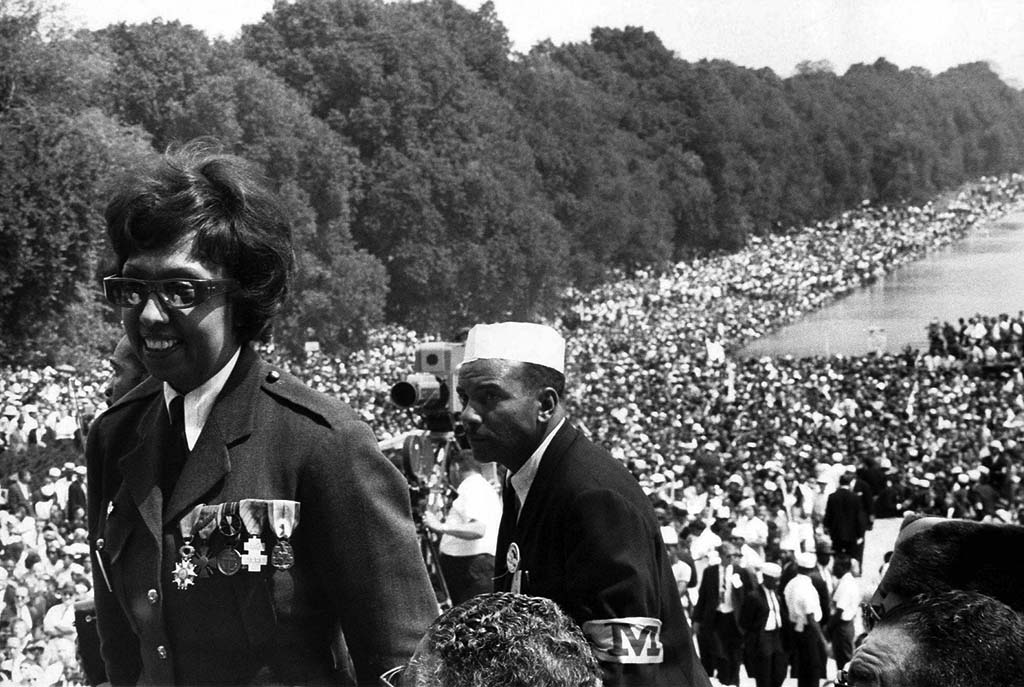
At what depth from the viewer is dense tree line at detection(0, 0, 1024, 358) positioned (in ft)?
88.3

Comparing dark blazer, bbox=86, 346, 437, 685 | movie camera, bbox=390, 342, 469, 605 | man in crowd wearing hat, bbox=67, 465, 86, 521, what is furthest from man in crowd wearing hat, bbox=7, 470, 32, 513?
dark blazer, bbox=86, 346, 437, 685

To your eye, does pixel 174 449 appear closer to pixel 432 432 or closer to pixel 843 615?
pixel 432 432

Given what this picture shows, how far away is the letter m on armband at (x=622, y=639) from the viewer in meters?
3.42

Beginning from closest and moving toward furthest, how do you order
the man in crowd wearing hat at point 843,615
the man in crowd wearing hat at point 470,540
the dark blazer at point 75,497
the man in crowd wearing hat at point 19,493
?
1. the man in crowd wearing hat at point 470,540
2. the man in crowd wearing hat at point 843,615
3. the dark blazer at point 75,497
4. the man in crowd wearing hat at point 19,493

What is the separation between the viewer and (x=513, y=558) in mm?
3713

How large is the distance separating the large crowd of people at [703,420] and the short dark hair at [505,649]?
15.1 feet

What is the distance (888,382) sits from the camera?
123 ft

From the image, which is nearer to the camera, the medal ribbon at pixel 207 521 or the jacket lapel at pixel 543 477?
the medal ribbon at pixel 207 521

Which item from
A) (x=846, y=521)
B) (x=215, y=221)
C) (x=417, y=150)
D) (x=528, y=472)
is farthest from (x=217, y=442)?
(x=417, y=150)

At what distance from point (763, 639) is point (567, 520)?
8271 mm

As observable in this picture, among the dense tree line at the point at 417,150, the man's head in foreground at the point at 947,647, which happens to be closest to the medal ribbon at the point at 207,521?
the man's head in foreground at the point at 947,647

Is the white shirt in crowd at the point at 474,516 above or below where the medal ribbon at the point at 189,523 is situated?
below

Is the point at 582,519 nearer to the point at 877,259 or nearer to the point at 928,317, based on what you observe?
the point at 928,317

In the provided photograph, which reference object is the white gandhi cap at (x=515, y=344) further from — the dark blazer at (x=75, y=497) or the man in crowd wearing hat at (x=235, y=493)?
the dark blazer at (x=75, y=497)
